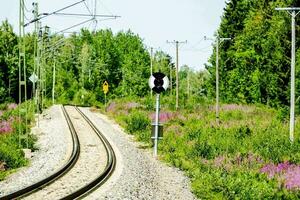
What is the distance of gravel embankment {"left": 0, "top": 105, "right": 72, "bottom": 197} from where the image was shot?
13133mm

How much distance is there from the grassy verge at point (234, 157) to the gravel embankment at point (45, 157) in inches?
167

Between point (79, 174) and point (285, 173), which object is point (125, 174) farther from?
point (285, 173)

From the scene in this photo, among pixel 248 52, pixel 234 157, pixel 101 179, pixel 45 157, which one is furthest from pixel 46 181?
pixel 248 52

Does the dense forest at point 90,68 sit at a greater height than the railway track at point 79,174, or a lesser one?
greater

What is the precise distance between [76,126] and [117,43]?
75623 millimetres

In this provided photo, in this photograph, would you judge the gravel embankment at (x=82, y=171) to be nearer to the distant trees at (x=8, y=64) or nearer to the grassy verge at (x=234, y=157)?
the grassy verge at (x=234, y=157)

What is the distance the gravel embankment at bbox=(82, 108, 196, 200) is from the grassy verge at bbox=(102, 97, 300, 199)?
51 cm

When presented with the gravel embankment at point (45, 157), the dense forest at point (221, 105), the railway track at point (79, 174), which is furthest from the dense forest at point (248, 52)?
the railway track at point (79, 174)

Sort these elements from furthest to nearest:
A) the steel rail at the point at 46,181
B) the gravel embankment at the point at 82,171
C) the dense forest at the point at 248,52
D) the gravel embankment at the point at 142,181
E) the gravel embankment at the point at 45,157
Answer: the dense forest at the point at 248,52 < the gravel embankment at the point at 45,157 < the gravel embankment at the point at 142,181 < the gravel embankment at the point at 82,171 < the steel rail at the point at 46,181

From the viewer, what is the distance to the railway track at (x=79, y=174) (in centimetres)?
1132

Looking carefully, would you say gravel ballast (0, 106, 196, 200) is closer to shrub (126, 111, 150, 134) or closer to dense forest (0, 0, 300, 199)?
dense forest (0, 0, 300, 199)

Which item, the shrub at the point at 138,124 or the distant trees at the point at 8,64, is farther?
the distant trees at the point at 8,64

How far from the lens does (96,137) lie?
24.9 meters

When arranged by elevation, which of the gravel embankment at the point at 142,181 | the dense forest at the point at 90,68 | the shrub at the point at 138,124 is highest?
the dense forest at the point at 90,68
